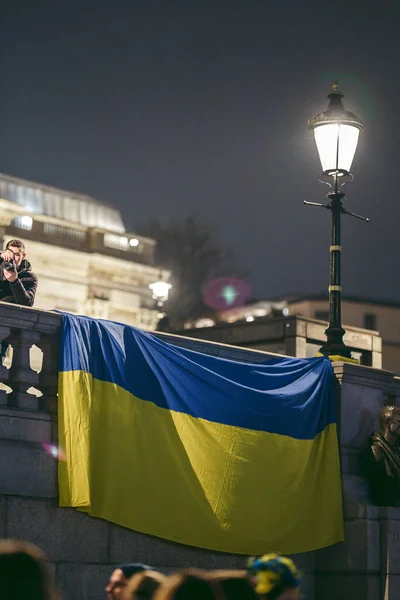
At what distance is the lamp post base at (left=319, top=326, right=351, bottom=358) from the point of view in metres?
16.9

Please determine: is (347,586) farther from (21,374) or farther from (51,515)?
(21,374)

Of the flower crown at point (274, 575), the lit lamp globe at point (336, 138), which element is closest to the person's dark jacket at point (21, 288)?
the lit lamp globe at point (336, 138)

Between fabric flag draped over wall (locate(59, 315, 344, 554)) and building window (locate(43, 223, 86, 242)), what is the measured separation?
49.0 meters

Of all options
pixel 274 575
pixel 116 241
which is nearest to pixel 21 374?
pixel 274 575

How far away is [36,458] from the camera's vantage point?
13.1 meters

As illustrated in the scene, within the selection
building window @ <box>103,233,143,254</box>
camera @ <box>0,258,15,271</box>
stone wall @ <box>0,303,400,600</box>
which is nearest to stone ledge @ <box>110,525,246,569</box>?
stone wall @ <box>0,303,400,600</box>

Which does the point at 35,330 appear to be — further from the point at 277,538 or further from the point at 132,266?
the point at 132,266

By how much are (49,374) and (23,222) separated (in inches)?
1972

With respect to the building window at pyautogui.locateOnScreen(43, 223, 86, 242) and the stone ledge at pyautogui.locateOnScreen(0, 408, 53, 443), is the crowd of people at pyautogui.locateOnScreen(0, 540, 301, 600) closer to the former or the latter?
the stone ledge at pyautogui.locateOnScreen(0, 408, 53, 443)

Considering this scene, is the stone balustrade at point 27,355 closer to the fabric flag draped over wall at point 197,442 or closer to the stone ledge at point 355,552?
the fabric flag draped over wall at point 197,442

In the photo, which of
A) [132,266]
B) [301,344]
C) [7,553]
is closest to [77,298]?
[132,266]

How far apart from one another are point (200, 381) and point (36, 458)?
2636 mm

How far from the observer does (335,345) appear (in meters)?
17.0

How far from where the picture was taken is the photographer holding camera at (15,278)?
14336 millimetres
